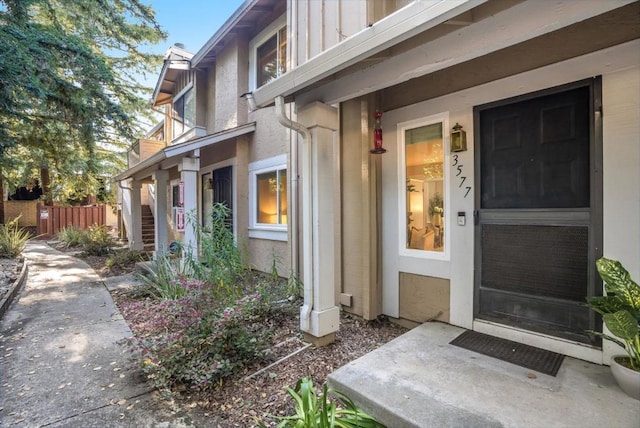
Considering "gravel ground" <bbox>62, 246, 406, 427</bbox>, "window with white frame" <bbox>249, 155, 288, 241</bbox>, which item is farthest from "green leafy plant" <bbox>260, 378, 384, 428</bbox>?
"window with white frame" <bbox>249, 155, 288, 241</bbox>

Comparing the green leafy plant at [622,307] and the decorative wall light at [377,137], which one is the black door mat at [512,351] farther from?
the decorative wall light at [377,137]

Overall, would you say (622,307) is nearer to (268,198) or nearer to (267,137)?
(268,198)

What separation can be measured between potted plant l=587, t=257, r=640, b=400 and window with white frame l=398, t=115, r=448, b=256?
1.47 m

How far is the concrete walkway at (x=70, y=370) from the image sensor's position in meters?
2.44

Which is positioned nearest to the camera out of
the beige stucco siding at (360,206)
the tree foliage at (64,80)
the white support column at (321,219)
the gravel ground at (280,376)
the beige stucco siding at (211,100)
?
the gravel ground at (280,376)

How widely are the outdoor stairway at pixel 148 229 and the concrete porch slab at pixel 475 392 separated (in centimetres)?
1086

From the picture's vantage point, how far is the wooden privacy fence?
1639 centimetres

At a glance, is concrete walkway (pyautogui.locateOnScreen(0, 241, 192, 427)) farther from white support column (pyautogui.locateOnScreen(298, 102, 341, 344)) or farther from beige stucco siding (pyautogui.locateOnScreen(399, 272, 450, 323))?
beige stucco siding (pyautogui.locateOnScreen(399, 272, 450, 323))

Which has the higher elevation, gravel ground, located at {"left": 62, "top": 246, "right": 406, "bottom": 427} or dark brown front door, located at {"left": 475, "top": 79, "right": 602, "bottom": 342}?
dark brown front door, located at {"left": 475, "top": 79, "right": 602, "bottom": 342}

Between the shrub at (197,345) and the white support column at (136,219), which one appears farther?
the white support column at (136,219)

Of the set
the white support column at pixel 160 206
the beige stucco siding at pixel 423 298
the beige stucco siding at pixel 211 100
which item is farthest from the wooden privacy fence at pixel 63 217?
the beige stucco siding at pixel 423 298

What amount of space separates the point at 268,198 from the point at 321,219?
12.3ft

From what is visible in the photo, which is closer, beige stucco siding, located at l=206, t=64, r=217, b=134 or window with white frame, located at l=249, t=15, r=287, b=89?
window with white frame, located at l=249, t=15, r=287, b=89

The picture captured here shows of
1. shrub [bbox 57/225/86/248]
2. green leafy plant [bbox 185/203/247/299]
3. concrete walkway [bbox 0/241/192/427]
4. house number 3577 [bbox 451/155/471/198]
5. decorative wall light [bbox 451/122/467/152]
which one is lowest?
concrete walkway [bbox 0/241/192/427]
